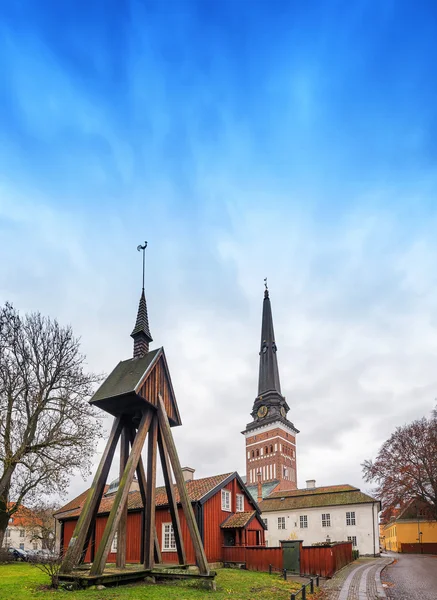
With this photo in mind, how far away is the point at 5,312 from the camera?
2080 centimetres

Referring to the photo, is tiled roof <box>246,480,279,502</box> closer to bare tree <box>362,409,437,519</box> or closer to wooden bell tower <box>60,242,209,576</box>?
bare tree <box>362,409,437,519</box>

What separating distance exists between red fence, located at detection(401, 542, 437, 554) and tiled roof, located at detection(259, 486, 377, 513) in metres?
11.5

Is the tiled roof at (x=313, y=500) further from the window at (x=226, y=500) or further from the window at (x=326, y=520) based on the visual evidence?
the window at (x=226, y=500)

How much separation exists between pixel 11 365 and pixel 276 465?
51709mm

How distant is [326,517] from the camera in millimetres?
39219

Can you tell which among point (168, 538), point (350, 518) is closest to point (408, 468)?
point (350, 518)

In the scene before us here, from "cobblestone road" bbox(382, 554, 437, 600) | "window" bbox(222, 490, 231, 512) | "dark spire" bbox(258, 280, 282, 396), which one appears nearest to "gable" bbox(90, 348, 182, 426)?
"cobblestone road" bbox(382, 554, 437, 600)

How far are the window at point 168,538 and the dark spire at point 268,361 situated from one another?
4937 centimetres

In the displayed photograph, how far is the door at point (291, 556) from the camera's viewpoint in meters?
18.5

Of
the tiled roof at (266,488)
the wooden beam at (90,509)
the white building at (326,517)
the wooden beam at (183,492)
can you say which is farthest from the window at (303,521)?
the wooden beam at (90,509)

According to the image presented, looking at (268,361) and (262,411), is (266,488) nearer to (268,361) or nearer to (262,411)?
(262,411)

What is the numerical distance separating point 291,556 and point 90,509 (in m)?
9.95

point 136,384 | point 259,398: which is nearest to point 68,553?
point 136,384

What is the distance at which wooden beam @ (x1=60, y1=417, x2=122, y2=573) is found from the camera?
40.8 feet
